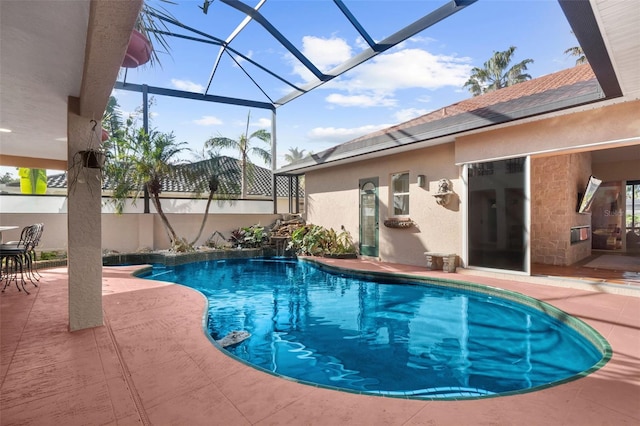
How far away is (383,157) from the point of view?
1162 cm

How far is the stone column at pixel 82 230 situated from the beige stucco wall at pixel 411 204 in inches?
328

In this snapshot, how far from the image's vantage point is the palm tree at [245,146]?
16672 mm

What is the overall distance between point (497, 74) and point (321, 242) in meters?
30.2

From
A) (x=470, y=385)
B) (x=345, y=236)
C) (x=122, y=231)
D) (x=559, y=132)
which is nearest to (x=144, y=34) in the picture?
(x=470, y=385)

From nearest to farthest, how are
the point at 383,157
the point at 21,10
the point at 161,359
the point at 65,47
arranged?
the point at 21,10 → the point at 65,47 → the point at 161,359 → the point at 383,157

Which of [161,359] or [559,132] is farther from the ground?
[559,132]

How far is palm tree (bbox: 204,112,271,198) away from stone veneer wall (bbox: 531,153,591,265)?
12537 mm

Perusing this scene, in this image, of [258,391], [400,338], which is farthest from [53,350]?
[400,338]

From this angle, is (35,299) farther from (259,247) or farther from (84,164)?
(259,247)

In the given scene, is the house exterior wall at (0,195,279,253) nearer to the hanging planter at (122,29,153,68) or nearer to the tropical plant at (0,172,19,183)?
the tropical plant at (0,172,19,183)

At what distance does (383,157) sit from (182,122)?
9.81 m

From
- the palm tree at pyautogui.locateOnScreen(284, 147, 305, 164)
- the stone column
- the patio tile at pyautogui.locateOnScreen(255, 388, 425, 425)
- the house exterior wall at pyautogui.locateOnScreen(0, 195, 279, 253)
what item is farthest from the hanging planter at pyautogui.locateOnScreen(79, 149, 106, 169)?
the palm tree at pyautogui.locateOnScreen(284, 147, 305, 164)

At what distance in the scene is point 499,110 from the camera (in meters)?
7.32

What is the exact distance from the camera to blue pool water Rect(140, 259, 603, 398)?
12.5 ft
